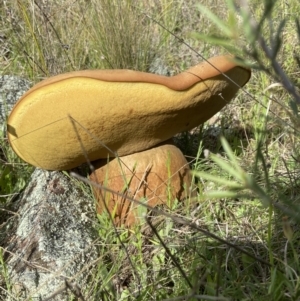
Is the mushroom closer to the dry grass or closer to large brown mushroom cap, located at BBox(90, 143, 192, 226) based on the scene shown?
large brown mushroom cap, located at BBox(90, 143, 192, 226)

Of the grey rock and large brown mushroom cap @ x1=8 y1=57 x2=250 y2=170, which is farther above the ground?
large brown mushroom cap @ x1=8 y1=57 x2=250 y2=170

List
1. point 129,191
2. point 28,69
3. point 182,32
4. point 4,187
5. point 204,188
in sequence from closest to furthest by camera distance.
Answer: point 129,191
point 204,188
point 4,187
point 28,69
point 182,32

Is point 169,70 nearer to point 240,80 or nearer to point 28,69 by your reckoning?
point 28,69

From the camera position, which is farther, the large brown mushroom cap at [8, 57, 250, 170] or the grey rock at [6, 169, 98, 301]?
the grey rock at [6, 169, 98, 301]

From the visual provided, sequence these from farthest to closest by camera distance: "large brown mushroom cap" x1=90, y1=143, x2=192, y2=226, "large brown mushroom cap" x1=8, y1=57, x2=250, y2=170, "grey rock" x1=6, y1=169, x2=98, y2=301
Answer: "large brown mushroom cap" x1=90, y1=143, x2=192, y2=226 → "grey rock" x1=6, y1=169, x2=98, y2=301 → "large brown mushroom cap" x1=8, y1=57, x2=250, y2=170

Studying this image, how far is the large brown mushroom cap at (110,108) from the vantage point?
1041 millimetres

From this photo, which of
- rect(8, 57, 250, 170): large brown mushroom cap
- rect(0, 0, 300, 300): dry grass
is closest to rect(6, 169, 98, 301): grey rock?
rect(0, 0, 300, 300): dry grass

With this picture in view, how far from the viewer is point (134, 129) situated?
126 centimetres

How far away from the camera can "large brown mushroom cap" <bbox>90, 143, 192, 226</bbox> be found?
4.59ft

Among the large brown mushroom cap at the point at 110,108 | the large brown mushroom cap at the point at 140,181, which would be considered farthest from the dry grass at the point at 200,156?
the large brown mushroom cap at the point at 110,108

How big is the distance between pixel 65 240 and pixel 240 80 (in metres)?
0.66

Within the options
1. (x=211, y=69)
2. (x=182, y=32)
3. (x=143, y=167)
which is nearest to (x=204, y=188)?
(x=143, y=167)

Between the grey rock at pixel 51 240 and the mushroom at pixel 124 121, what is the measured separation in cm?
10

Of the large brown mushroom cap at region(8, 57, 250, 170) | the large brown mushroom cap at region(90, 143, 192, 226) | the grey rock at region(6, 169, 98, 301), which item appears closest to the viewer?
the large brown mushroom cap at region(8, 57, 250, 170)
